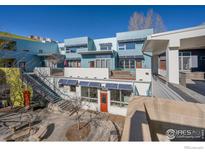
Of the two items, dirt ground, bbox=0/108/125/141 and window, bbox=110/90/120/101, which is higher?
window, bbox=110/90/120/101

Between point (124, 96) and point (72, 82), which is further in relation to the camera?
point (72, 82)

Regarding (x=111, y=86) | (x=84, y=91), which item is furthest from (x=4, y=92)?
(x=111, y=86)

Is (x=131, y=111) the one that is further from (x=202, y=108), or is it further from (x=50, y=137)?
(x=50, y=137)

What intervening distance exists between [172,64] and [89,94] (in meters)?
8.05

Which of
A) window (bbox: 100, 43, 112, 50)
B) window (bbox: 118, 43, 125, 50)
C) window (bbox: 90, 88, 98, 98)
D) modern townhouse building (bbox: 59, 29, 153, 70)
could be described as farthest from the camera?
window (bbox: 100, 43, 112, 50)

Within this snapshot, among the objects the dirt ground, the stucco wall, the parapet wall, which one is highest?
the stucco wall

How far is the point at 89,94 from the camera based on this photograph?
466 inches

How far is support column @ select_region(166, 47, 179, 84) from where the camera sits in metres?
5.65

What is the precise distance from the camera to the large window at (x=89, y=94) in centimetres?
1153

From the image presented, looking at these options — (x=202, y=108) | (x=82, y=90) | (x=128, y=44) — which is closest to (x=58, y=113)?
(x=82, y=90)

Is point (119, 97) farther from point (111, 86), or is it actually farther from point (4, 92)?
point (4, 92)

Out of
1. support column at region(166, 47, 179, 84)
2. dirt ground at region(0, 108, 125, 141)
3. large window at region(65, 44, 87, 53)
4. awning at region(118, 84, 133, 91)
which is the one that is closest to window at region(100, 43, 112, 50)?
large window at region(65, 44, 87, 53)

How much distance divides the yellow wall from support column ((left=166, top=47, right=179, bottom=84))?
13407 millimetres

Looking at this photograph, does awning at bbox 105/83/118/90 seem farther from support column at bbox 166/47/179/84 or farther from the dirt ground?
support column at bbox 166/47/179/84
